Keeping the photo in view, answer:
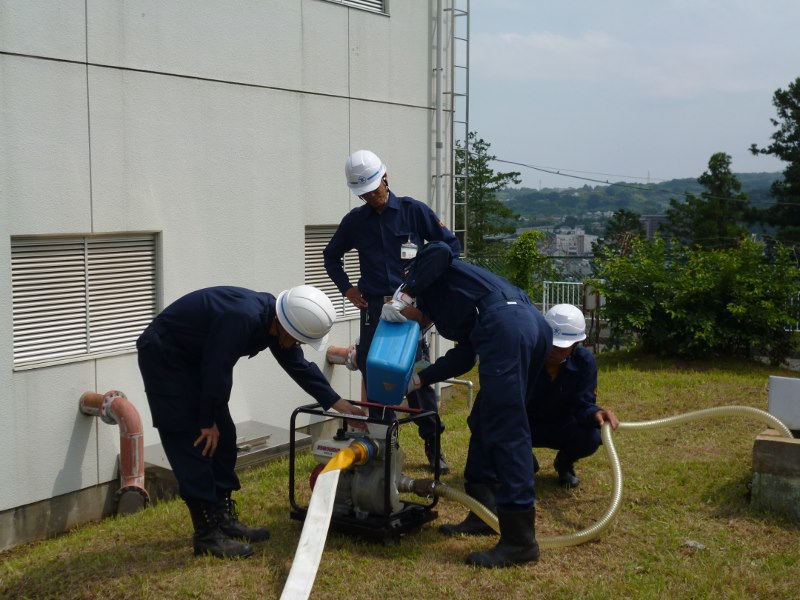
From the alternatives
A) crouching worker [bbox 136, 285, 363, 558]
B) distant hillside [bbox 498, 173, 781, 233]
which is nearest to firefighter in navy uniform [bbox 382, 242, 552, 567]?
crouching worker [bbox 136, 285, 363, 558]

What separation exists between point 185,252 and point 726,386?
589cm

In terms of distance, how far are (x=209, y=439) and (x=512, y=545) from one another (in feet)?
5.36

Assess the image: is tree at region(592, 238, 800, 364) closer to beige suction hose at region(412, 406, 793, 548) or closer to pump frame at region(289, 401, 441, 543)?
beige suction hose at region(412, 406, 793, 548)

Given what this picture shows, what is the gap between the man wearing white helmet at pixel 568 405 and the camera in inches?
214

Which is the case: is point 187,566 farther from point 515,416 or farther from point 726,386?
point 726,386

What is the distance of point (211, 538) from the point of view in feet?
15.4

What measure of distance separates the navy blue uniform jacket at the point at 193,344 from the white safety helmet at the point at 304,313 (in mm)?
113

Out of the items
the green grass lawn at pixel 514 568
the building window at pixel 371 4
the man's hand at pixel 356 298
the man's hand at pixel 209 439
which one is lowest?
the green grass lawn at pixel 514 568

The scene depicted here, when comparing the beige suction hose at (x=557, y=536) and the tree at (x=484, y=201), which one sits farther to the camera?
the tree at (x=484, y=201)

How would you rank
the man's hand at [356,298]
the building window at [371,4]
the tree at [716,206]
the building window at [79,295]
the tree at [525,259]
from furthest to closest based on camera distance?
the tree at [716,206]
the tree at [525,259]
the building window at [371,4]
the man's hand at [356,298]
the building window at [79,295]

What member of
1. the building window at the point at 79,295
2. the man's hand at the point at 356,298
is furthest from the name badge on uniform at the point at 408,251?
the building window at the point at 79,295

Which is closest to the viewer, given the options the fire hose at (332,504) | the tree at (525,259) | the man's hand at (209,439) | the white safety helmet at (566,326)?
the fire hose at (332,504)

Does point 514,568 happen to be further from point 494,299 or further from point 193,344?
point 193,344

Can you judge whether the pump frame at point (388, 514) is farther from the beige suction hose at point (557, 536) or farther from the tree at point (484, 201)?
the tree at point (484, 201)
